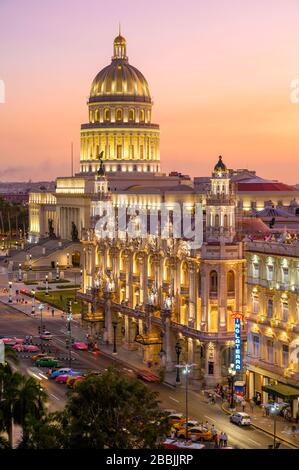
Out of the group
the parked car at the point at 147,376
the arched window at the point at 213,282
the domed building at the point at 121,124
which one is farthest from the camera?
the domed building at the point at 121,124

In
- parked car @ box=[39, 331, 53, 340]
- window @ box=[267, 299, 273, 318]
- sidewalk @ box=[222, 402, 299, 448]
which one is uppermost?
window @ box=[267, 299, 273, 318]

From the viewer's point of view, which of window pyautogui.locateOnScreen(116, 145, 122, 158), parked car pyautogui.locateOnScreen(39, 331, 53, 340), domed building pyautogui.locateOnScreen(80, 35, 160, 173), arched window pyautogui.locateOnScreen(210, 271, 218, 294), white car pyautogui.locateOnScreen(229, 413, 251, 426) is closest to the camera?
white car pyautogui.locateOnScreen(229, 413, 251, 426)

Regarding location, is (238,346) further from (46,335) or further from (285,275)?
(46,335)

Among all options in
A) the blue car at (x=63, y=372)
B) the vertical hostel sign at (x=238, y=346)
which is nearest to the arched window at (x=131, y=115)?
the blue car at (x=63, y=372)

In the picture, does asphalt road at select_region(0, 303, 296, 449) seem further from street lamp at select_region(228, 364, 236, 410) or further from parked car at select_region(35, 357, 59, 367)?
street lamp at select_region(228, 364, 236, 410)

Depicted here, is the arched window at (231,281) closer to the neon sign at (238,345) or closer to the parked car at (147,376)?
the neon sign at (238,345)

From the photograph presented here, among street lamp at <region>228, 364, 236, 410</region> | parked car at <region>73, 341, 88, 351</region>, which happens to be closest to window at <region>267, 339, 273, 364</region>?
street lamp at <region>228, 364, 236, 410</region>
